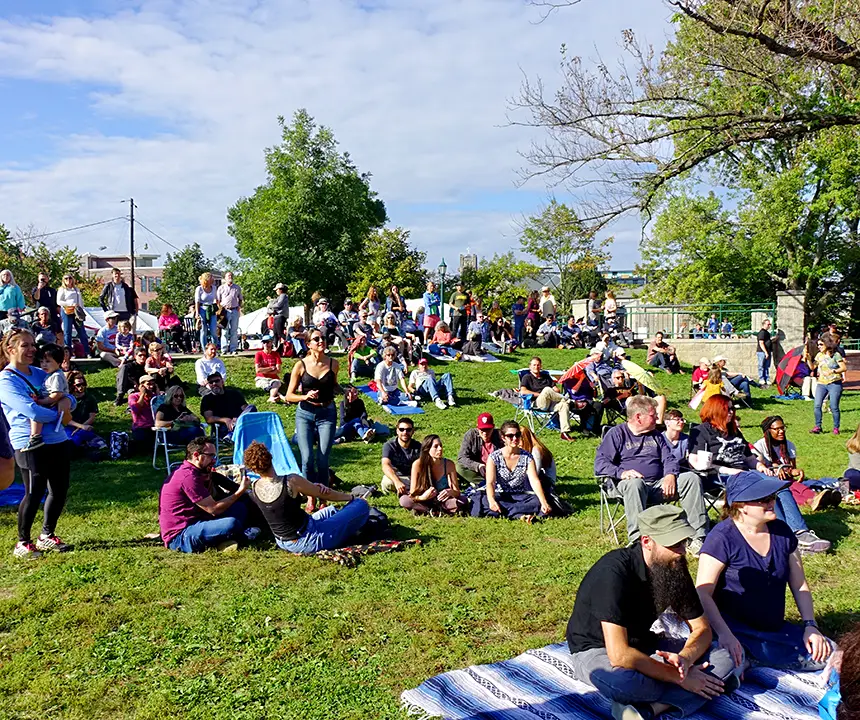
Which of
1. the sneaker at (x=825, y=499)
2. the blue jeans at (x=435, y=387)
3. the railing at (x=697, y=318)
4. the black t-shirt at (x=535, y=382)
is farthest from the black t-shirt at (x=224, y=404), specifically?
the railing at (x=697, y=318)

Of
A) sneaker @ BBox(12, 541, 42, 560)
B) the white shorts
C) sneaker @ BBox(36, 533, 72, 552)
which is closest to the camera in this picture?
sneaker @ BBox(12, 541, 42, 560)

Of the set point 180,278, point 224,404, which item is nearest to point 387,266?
point 180,278

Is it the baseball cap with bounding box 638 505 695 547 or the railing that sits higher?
the railing

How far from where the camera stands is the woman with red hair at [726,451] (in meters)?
6.56

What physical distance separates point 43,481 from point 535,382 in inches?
347

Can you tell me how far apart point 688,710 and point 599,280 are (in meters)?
40.9

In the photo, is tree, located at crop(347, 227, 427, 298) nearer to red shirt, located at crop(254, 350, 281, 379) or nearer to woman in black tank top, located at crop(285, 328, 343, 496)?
red shirt, located at crop(254, 350, 281, 379)

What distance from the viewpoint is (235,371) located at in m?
15.6

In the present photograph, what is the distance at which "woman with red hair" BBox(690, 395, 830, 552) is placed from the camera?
6562 millimetres

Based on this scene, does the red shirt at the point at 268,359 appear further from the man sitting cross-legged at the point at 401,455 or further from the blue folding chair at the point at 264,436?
the man sitting cross-legged at the point at 401,455

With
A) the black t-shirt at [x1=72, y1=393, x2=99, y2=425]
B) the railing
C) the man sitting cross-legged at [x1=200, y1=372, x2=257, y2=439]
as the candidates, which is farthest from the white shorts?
the railing

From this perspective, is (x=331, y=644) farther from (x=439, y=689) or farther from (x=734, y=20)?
(x=734, y=20)

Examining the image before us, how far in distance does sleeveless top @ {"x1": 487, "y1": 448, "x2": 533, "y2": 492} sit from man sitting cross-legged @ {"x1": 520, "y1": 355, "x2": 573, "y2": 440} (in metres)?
4.48

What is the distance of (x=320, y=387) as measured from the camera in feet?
25.0
